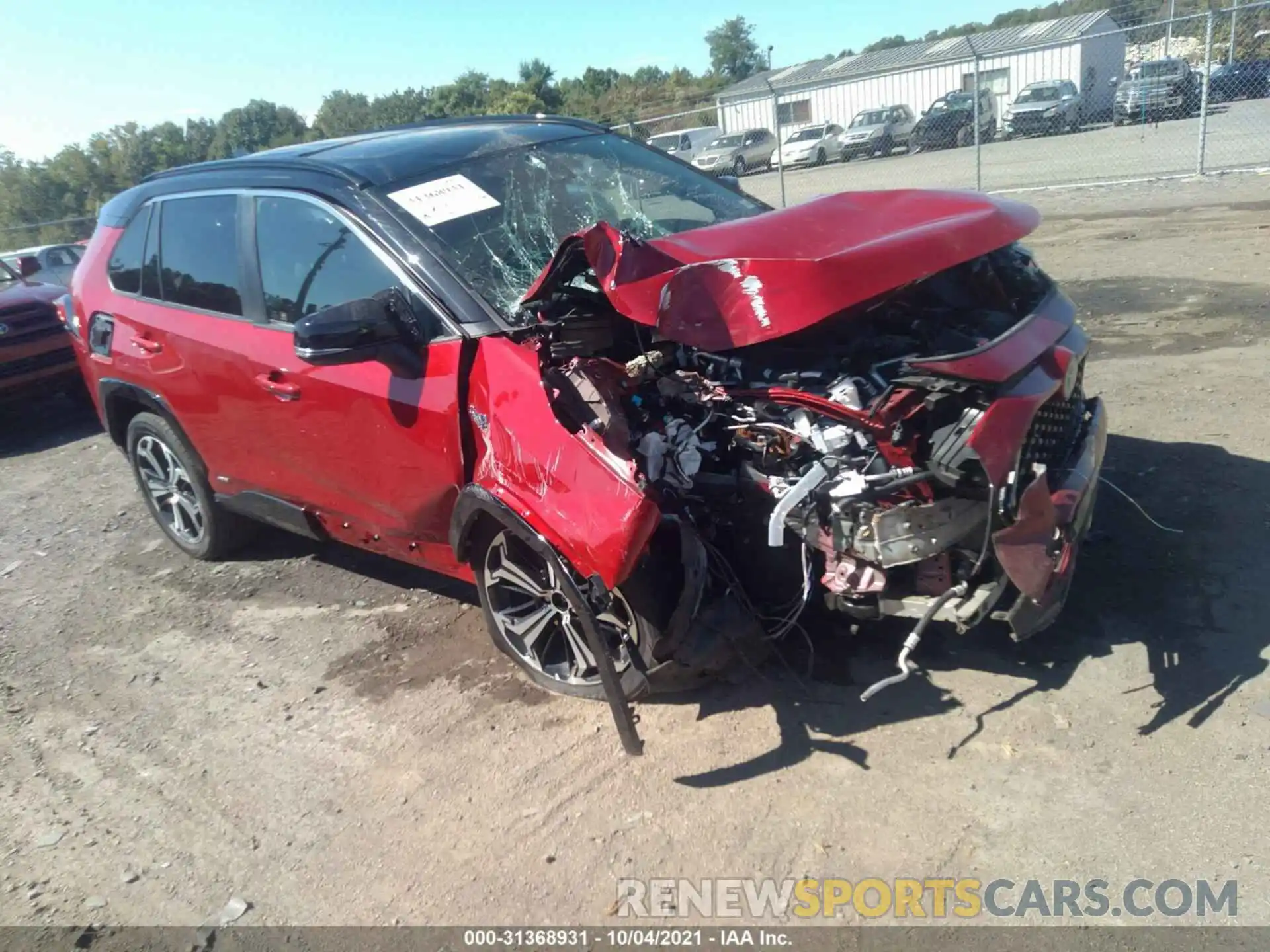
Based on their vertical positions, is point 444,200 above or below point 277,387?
above

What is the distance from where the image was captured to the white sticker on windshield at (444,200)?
3768 millimetres

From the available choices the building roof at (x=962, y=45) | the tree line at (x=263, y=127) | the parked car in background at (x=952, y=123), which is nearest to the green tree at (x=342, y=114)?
the tree line at (x=263, y=127)

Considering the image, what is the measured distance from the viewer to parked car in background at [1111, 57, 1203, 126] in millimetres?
22062

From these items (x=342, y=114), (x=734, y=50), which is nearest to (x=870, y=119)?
(x=342, y=114)

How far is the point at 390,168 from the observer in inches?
157

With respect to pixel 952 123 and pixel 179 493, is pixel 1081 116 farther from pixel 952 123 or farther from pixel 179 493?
pixel 179 493

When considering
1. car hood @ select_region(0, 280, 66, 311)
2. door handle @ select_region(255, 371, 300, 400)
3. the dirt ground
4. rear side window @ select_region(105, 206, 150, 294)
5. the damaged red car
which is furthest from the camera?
car hood @ select_region(0, 280, 66, 311)

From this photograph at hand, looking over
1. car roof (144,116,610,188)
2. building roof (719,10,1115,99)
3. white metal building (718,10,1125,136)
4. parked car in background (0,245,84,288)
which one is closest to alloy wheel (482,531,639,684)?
car roof (144,116,610,188)

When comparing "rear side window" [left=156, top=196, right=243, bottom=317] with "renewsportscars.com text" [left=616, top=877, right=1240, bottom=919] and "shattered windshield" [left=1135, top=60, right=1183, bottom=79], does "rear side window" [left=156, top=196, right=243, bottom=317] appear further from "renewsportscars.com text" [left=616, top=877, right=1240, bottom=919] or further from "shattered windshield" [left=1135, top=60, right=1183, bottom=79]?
"shattered windshield" [left=1135, top=60, right=1183, bottom=79]

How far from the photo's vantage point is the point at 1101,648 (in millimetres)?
3445

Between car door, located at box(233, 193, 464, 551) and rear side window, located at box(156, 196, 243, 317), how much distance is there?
0.17m

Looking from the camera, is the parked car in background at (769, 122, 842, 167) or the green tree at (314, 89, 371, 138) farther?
the green tree at (314, 89, 371, 138)

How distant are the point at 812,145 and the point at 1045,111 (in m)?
6.12

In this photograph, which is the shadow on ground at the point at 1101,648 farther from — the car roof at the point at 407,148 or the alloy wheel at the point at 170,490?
the alloy wheel at the point at 170,490
